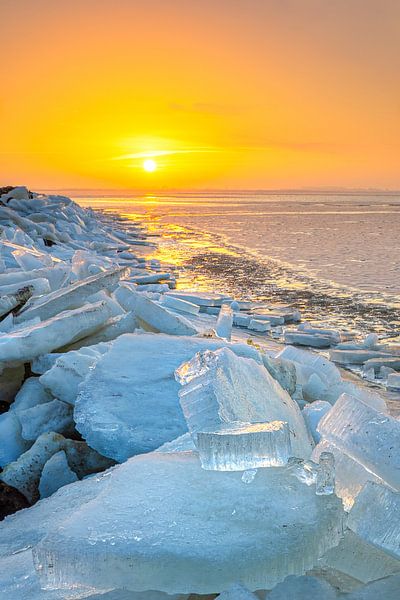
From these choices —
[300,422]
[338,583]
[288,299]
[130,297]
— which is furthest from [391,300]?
[338,583]

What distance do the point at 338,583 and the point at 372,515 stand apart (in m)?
0.18

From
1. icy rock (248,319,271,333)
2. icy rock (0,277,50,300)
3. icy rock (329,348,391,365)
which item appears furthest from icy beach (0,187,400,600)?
icy rock (248,319,271,333)

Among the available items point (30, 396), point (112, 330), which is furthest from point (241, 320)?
point (30, 396)

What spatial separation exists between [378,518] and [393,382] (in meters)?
2.50

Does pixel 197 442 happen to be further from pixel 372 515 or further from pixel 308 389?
pixel 308 389

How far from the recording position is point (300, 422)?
1.71 meters

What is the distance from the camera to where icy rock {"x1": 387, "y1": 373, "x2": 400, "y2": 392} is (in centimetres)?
338

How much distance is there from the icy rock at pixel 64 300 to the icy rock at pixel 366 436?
183 cm

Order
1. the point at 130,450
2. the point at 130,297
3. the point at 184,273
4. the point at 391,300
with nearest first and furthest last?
the point at 130,450 < the point at 130,297 < the point at 391,300 < the point at 184,273

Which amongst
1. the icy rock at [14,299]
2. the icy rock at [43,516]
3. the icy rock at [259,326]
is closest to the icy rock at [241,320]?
the icy rock at [259,326]

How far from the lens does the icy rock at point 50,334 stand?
7.60 feet

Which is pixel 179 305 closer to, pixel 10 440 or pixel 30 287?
pixel 30 287

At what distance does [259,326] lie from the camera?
4785 millimetres

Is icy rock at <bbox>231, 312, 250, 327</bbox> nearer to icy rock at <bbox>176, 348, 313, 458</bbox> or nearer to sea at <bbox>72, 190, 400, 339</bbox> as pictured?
sea at <bbox>72, 190, 400, 339</bbox>
